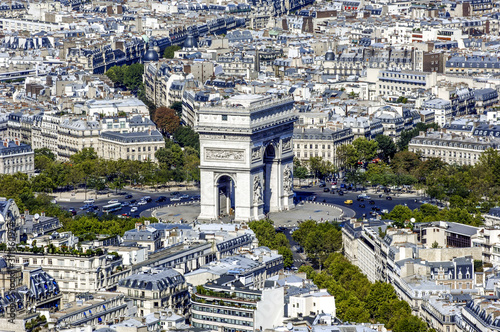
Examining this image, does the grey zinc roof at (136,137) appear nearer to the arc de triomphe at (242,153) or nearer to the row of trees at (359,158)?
the row of trees at (359,158)

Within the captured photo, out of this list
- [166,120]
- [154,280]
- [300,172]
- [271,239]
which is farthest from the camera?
[166,120]

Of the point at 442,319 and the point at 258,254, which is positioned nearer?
the point at 442,319

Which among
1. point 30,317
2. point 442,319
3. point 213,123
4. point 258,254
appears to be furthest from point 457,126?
point 30,317

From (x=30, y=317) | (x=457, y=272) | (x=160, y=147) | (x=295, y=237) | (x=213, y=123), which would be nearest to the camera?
(x=30, y=317)

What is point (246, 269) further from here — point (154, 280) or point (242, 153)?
point (242, 153)

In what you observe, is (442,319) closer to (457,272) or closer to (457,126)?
(457,272)

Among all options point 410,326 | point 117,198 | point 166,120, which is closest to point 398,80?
point 166,120

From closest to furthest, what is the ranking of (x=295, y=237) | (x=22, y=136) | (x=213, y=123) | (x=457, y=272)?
(x=457, y=272) → (x=295, y=237) → (x=213, y=123) → (x=22, y=136)
